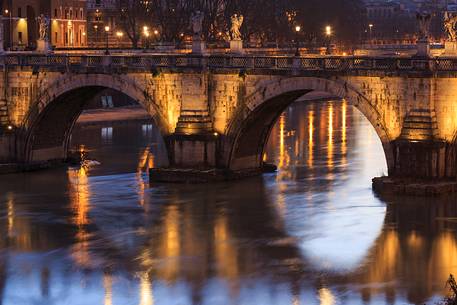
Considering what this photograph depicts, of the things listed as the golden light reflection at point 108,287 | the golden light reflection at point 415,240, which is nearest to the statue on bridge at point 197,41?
the golden light reflection at point 415,240

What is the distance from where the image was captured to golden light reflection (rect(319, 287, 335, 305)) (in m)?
34.9

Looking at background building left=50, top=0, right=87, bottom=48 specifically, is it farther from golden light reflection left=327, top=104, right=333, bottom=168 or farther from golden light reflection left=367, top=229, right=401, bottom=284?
golden light reflection left=367, top=229, right=401, bottom=284

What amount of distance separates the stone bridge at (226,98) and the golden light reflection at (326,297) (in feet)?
44.7

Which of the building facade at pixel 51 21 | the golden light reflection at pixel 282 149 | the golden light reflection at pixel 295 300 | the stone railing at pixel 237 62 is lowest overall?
the golden light reflection at pixel 295 300

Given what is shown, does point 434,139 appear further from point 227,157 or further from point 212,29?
point 212,29

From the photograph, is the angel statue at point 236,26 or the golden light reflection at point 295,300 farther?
the angel statue at point 236,26

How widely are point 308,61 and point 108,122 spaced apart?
36161mm

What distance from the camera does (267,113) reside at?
55219 millimetres

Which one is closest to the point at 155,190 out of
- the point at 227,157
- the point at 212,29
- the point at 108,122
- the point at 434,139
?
the point at 227,157

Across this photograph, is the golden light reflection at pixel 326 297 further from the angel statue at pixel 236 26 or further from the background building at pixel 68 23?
the background building at pixel 68 23

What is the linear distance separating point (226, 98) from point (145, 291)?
63.0 feet

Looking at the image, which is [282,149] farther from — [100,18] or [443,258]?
[100,18]

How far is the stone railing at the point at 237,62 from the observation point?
162ft

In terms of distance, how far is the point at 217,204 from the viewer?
49469 mm
